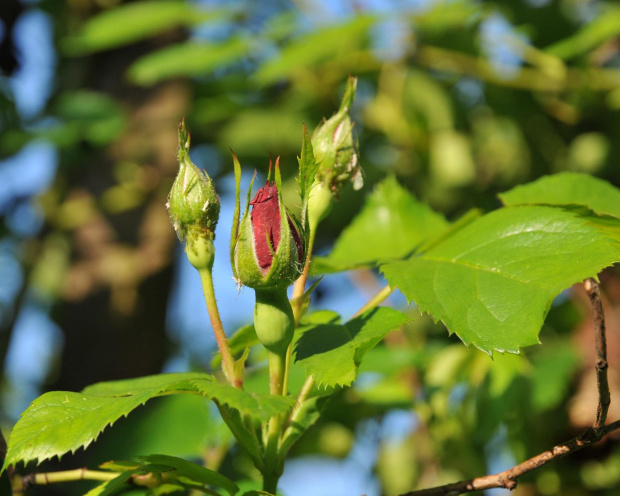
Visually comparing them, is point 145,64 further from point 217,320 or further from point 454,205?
point 217,320

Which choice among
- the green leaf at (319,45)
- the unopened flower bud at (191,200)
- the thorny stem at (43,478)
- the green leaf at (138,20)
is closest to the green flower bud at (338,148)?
the unopened flower bud at (191,200)

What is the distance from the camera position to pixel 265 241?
0.47 metres

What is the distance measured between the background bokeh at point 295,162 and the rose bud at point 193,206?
53 centimetres

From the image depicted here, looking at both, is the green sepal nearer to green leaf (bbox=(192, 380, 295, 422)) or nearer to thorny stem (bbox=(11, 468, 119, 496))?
green leaf (bbox=(192, 380, 295, 422))

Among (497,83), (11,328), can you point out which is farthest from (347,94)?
(11,328)

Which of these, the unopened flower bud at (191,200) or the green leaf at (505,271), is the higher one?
the unopened flower bud at (191,200)

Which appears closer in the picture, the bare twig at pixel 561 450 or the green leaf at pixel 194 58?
the bare twig at pixel 561 450

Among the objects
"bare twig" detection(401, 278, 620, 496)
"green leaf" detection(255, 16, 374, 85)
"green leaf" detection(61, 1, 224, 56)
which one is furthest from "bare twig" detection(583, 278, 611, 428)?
"green leaf" detection(61, 1, 224, 56)

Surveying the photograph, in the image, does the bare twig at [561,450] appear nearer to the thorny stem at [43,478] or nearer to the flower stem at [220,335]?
the flower stem at [220,335]

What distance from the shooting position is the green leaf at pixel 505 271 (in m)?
0.52

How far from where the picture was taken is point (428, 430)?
1.26 metres

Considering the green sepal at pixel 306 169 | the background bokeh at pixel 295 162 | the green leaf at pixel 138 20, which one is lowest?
the background bokeh at pixel 295 162

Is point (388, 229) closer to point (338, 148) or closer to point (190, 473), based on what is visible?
point (338, 148)

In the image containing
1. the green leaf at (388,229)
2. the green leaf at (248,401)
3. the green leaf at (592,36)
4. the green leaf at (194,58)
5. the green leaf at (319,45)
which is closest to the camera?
the green leaf at (248,401)
